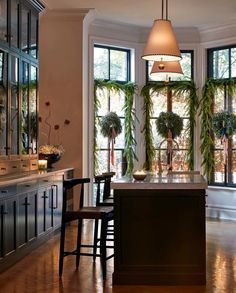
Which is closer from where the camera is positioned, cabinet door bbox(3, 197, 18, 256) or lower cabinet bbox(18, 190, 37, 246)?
cabinet door bbox(3, 197, 18, 256)

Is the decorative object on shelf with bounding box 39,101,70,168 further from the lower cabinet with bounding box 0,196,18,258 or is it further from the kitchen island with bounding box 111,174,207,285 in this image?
the kitchen island with bounding box 111,174,207,285

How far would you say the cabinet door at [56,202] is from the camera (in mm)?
7074

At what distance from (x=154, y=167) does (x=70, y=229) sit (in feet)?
7.77

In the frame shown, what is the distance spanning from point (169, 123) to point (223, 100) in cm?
105

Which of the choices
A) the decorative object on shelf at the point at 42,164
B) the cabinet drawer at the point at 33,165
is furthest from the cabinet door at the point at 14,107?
the decorative object on shelf at the point at 42,164

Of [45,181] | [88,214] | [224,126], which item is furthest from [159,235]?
[224,126]

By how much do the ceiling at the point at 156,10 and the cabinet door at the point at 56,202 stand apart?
2.80 meters

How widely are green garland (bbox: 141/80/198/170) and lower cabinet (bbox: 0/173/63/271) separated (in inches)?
103

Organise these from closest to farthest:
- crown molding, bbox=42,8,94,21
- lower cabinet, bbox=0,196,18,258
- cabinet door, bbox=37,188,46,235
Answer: lower cabinet, bbox=0,196,18,258, cabinet door, bbox=37,188,46,235, crown molding, bbox=42,8,94,21

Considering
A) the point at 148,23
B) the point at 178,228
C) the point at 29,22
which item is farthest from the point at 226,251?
the point at 148,23

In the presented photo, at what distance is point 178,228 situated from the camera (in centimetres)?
470

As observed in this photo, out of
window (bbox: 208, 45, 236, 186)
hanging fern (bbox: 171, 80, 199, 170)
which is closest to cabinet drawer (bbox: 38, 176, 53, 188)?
hanging fern (bbox: 171, 80, 199, 170)

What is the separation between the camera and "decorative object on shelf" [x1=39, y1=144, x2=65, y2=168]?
7.75m

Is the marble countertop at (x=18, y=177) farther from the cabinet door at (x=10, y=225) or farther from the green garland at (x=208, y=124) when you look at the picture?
the green garland at (x=208, y=124)
